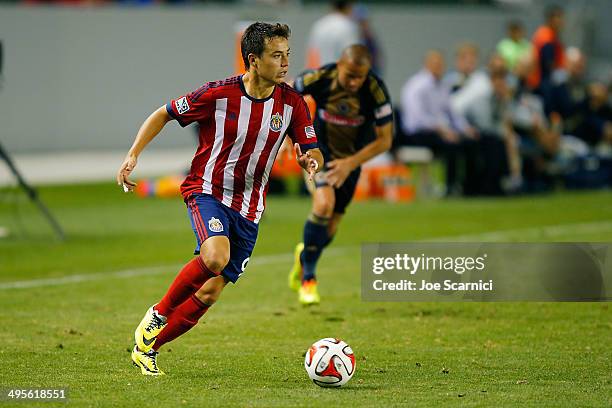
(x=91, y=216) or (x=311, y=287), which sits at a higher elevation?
(x=311, y=287)

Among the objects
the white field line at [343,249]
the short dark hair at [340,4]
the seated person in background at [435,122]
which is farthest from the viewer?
the seated person in background at [435,122]

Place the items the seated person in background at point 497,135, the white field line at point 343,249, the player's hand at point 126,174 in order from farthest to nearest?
the seated person in background at point 497,135
the white field line at point 343,249
the player's hand at point 126,174

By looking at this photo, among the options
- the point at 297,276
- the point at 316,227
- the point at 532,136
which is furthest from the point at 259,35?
the point at 532,136

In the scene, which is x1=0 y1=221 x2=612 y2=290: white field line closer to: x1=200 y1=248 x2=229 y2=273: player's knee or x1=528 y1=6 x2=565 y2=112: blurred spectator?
x1=200 y1=248 x2=229 y2=273: player's knee

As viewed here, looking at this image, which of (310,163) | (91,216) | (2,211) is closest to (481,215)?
(91,216)

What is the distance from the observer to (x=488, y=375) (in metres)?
6.85

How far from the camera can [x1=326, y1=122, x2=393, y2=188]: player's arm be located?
30.9 ft

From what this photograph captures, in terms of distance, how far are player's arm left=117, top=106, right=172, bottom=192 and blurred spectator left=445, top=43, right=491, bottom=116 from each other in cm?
1174

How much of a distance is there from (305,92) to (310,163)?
2609mm

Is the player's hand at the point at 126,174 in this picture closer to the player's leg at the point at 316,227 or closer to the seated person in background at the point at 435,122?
the player's leg at the point at 316,227

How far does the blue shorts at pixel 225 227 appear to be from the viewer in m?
6.87

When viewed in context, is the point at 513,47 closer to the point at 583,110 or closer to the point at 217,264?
the point at 583,110

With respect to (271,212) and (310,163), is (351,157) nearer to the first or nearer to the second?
(310,163)

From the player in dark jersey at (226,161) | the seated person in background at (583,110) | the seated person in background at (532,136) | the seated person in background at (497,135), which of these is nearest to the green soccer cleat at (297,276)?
the player in dark jersey at (226,161)
